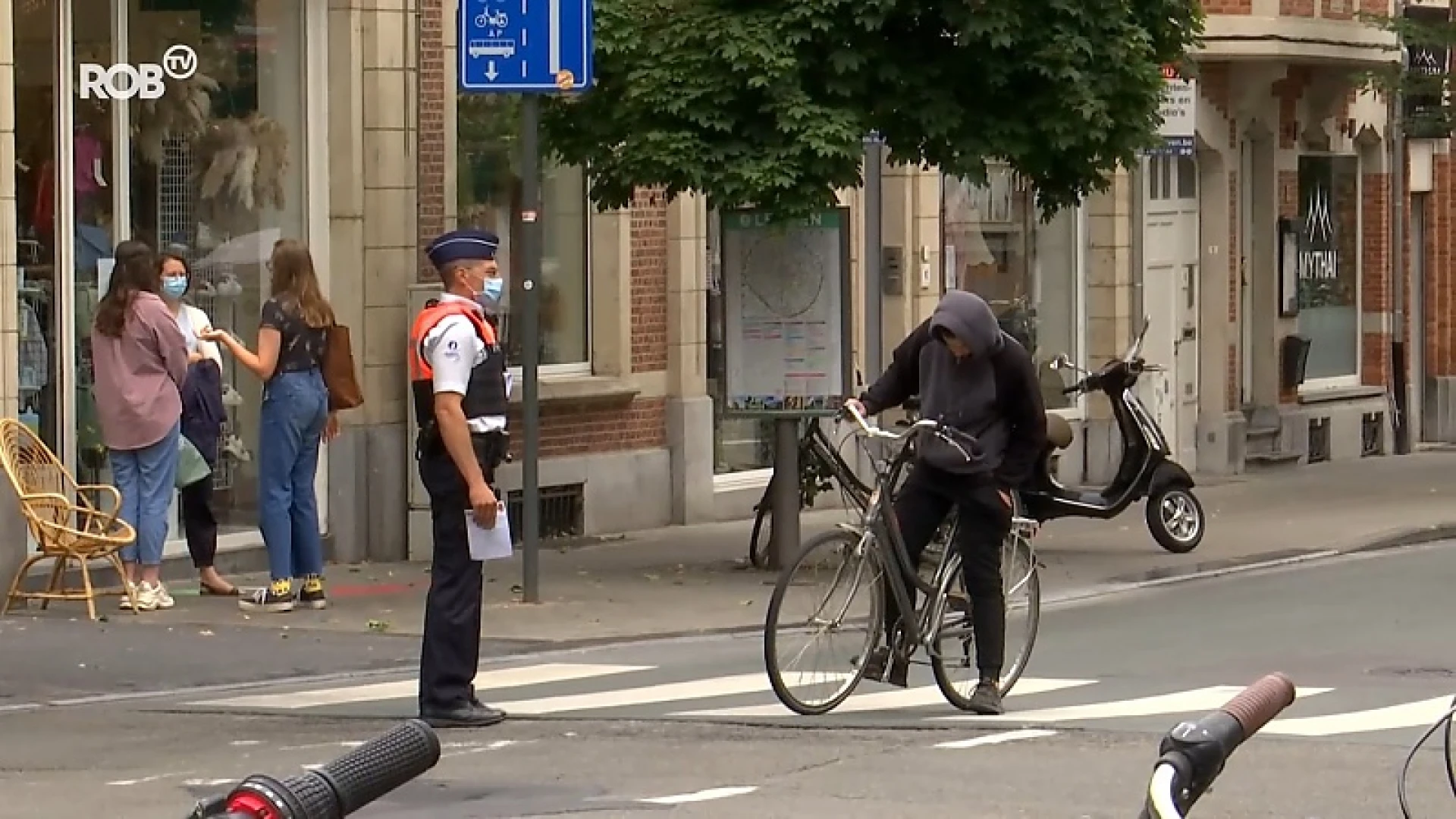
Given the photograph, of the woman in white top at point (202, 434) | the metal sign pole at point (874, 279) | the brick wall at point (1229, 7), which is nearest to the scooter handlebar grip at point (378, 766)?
the woman in white top at point (202, 434)

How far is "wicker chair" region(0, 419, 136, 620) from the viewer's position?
531 inches

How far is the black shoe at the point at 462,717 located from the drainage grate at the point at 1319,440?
62.6ft

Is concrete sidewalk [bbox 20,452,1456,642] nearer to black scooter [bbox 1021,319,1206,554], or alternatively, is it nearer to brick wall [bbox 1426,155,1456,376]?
black scooter [bbox 1021,319,1206,554]

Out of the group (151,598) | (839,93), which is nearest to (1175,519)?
(839,93)

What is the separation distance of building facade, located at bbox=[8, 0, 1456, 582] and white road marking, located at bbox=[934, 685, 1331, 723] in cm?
582

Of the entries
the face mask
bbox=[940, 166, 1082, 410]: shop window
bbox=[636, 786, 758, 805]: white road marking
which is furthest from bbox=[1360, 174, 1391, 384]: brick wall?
bbox=[636, 786, 758, 805]: white road marking

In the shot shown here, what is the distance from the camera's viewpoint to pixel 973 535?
1045 cm

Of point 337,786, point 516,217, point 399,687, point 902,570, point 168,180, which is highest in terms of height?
point 168,180

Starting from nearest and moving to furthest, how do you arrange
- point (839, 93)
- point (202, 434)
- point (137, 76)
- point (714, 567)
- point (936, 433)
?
1. point (936, 433)
2. point (202, 434)
3. point (839, 93)
4. point (137, 76)
5. point (714, 567)

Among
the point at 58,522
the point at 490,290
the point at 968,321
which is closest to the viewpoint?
the point at 968,321

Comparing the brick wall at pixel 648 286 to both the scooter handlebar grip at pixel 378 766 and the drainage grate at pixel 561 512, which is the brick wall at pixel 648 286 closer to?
the drainage grate at pixel 561 512

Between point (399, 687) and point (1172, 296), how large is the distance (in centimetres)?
1558

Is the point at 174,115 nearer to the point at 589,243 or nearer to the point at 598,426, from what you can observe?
the point at 589,243

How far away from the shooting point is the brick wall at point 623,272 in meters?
17.4
